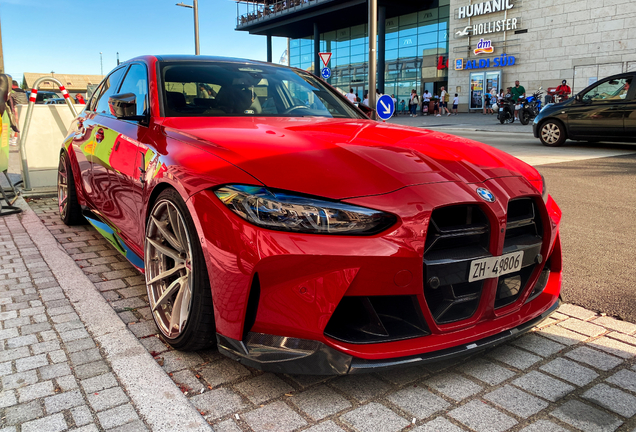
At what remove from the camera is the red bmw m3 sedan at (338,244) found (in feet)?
6.94

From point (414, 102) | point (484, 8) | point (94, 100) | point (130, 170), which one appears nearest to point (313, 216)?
point (130, 170)

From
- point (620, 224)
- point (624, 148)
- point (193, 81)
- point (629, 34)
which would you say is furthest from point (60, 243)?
point (629, 34)

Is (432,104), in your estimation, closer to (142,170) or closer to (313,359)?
(142,170)

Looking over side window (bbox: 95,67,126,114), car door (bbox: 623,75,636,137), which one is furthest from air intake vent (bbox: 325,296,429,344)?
car door (bbox: 623,75,636,137)

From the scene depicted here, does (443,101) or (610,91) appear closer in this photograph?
(610,91)

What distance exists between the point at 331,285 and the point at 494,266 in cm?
76

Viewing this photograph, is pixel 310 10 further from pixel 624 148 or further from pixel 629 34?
pixel 624 148

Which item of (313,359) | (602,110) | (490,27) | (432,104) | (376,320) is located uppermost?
(490,27)

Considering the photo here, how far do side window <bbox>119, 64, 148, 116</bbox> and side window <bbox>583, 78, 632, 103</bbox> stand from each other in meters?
11.3

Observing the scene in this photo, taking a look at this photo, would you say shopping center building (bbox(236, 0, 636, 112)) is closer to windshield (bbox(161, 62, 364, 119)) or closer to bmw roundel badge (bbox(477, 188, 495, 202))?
windshield (bbox(161, 62, 364, 119))

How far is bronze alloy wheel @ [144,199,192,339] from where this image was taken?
2.57m

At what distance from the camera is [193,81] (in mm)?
3615

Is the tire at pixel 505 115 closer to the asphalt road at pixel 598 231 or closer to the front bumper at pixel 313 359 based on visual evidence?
the asphalt road at pixel 598 231

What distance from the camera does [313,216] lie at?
2.12m
